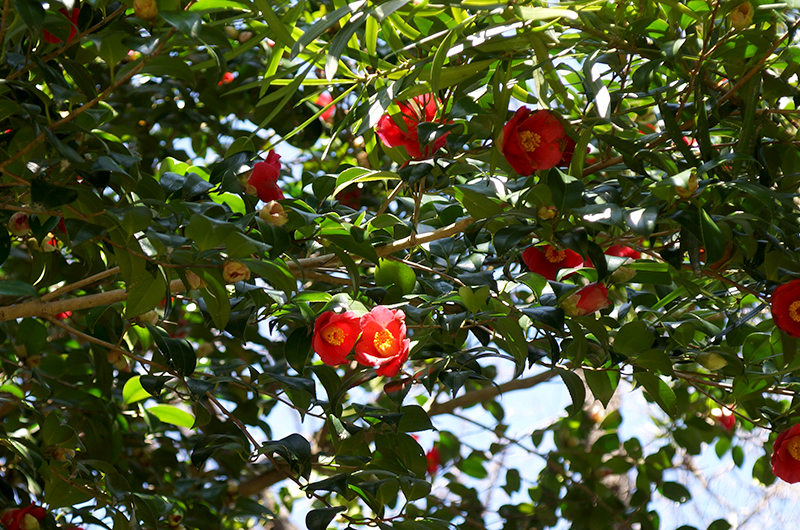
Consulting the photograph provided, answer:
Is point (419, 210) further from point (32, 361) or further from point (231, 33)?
point (32, 361)

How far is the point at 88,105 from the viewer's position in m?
0.83

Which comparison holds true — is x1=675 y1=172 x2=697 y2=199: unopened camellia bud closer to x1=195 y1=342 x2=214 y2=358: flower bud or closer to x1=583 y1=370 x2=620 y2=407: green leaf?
x1=583 y1=370 x2=620 y2=407: green leaf

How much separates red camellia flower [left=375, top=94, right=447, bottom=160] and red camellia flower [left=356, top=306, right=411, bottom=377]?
0.22 metres

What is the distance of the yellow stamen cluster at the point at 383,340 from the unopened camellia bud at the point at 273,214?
0.62 ft

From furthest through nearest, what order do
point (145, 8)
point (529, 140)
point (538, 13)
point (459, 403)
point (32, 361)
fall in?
point (459, 403), point (32, 361), point (529, 140), point (145, 8), point (538, 13)

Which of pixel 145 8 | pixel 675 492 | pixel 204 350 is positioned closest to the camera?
pixel 145 8

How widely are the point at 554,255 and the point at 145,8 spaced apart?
25.3 inches

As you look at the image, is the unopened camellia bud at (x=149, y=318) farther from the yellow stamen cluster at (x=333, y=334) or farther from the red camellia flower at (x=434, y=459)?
the red camellia flower at (x=434, y=459)

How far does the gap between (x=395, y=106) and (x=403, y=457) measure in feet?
1.85

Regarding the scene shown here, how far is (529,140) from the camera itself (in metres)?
0.89

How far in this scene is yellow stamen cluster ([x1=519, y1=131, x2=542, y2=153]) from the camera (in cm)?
88

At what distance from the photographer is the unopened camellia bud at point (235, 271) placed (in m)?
0.82

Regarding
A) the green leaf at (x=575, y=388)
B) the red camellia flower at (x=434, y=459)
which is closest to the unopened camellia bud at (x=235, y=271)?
the green leaf at (x=575, y=388)

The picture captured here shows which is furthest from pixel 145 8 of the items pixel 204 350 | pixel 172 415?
pixel 204 350
